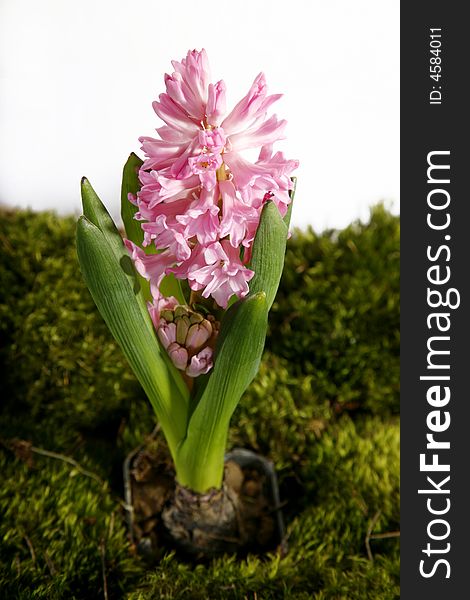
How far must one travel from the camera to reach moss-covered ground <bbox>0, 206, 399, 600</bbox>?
0.72m

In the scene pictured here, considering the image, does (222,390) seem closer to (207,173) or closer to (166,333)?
(166,333)

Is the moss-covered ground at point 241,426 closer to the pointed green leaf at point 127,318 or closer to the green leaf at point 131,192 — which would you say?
the pointed green leaf at point 127,318

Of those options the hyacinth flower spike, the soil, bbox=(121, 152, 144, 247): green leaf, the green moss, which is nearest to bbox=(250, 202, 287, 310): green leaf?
the hyacinth flower spike

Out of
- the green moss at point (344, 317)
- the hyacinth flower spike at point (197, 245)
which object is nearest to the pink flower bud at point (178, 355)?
the hyacinth flower spike at point (197, 245)

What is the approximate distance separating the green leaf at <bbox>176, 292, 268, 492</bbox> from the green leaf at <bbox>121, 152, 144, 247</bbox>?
0.37 feet

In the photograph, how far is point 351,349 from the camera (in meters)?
1.04

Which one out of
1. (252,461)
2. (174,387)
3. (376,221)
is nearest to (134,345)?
(174,387)

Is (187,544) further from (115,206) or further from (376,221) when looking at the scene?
(115,206)

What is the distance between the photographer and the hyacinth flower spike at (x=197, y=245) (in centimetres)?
51

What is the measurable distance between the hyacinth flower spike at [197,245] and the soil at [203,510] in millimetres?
135

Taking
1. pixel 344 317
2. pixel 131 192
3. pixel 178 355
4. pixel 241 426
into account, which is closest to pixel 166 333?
pixel 178 355

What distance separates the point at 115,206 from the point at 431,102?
76 cm

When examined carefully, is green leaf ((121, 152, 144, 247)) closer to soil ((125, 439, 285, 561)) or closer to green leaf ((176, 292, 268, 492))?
green leaf ((176, 292, 268, 492))

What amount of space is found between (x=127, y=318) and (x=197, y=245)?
3.4 inches
